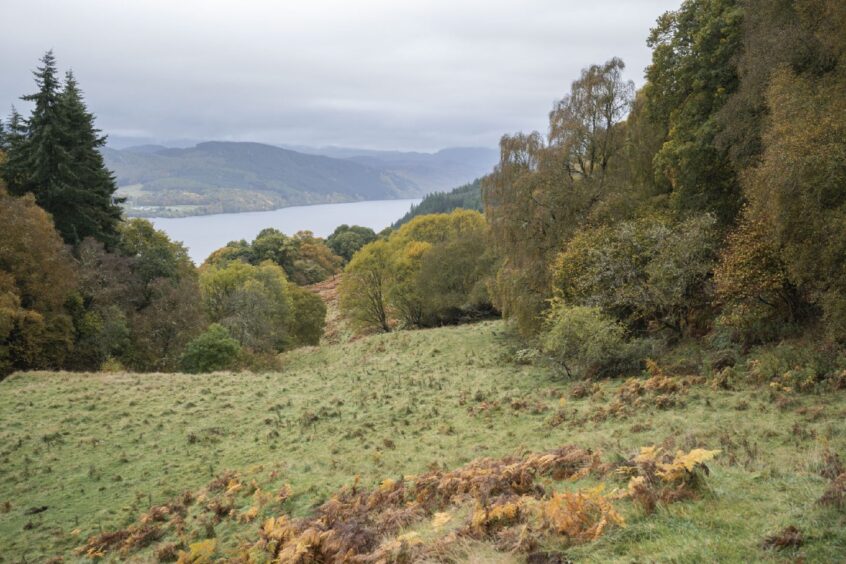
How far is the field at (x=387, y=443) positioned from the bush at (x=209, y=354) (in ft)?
22.8

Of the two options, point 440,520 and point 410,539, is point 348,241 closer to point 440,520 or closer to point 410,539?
point 440,520

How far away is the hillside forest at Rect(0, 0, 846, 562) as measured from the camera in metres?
7.49

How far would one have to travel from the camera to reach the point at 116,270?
36.9m

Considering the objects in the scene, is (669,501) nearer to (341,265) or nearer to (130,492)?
(130,492)

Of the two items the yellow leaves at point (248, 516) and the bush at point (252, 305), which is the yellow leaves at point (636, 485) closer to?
the yellow leaves at point (248, 516)

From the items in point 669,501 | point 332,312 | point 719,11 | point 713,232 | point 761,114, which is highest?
point 719,11

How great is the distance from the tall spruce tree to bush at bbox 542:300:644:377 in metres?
35.5

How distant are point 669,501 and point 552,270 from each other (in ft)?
55.3

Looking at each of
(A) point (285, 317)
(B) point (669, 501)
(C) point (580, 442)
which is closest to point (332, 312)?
(A) point (285, 317)

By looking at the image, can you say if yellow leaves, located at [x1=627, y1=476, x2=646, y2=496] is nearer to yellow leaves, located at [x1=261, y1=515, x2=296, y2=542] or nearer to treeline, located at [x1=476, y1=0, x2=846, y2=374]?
yellow leaves, located at [x1=261, y1=515, x2=296, y2=542]

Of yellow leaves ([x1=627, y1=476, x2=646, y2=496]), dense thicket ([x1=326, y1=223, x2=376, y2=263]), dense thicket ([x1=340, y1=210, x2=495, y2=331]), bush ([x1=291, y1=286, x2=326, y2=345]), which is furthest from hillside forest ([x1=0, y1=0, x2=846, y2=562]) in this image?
dense thicket ([x1=326, y1=223, x2=376, y2=263])

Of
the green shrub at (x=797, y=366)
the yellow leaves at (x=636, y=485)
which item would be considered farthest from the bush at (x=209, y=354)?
the yellow leaves at (x=636, y=485)

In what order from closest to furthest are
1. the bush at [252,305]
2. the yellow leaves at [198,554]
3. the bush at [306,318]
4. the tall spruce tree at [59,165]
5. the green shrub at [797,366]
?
the yellow leaves at [198,554], the green shrub at [797,366], the tall spruce tree at [59,165], the bush at [252,305], the bush at [306,318]

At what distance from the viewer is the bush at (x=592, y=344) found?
1781 cm
